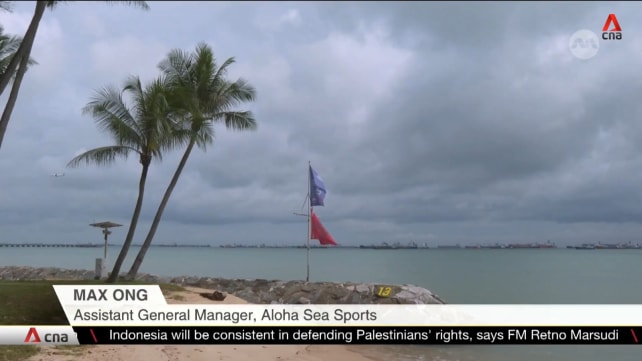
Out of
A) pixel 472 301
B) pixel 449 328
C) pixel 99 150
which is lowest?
pixel 472 301

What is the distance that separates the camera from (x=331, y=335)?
29.5 feet

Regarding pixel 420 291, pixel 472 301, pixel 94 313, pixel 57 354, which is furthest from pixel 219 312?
pixel 472 301

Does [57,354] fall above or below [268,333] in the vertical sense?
below

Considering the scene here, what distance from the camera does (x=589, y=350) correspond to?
1689 centimetres

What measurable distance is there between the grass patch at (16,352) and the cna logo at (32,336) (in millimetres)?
1283

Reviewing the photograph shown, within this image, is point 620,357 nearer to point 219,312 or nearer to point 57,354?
point 219,312

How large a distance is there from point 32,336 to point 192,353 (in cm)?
372

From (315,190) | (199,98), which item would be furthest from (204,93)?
(315,190)

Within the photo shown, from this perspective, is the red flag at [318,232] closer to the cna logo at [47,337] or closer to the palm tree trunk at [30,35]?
the palm tree trunk at [30,35]

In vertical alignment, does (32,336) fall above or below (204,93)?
below

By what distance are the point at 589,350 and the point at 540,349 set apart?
1886 mm

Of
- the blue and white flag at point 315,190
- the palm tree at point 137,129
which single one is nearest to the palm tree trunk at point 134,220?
the palm tree at point 137,129

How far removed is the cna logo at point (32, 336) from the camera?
8297 mm

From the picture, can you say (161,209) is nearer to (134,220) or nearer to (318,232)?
(134,220)
